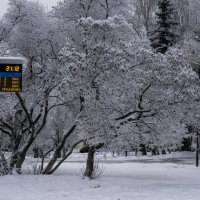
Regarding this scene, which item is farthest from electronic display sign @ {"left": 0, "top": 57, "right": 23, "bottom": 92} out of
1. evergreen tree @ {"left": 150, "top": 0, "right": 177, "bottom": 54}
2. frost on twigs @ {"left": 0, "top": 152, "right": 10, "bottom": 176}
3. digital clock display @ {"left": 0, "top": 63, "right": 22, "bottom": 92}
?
evergreen tree @ {"left": 150, "top": 0, "right": 177, "bottom": 54}

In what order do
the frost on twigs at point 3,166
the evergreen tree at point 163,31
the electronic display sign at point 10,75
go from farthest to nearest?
1. the evergreen tree at point 163,31
2. the frost on twigs at point 3,166
3. the electronic display sign at point 10,75

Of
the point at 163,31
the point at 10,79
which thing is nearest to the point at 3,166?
the point at 10,79

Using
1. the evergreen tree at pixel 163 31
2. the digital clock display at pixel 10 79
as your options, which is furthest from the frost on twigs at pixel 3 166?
the evergreen tree at pixel 163 31

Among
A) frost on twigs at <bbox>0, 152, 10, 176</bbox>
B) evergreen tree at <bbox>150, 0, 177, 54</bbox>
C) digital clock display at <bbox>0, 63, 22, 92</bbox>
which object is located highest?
evergreen tree at <bbox>150, 0, 177, 54</bbox>

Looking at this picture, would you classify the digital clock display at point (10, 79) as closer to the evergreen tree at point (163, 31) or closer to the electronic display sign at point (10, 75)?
the electronic display sign at point (10, 75)

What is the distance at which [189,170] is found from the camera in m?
24.4

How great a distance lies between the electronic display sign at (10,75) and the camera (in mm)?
12938

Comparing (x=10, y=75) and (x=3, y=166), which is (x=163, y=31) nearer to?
(x=3, y=166)

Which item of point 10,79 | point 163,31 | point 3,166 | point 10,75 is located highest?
point 163,31

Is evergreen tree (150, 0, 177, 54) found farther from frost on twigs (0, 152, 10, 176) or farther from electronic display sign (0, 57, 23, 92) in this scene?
electronic display sign (0, 57, 23, 92)

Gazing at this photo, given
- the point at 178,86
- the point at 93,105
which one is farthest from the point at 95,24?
the point at 178,86

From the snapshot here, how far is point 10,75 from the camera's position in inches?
512

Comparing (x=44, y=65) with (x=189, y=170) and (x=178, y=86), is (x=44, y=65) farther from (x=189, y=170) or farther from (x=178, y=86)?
(x=189, y=170)

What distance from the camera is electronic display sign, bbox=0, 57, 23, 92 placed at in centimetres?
1294
